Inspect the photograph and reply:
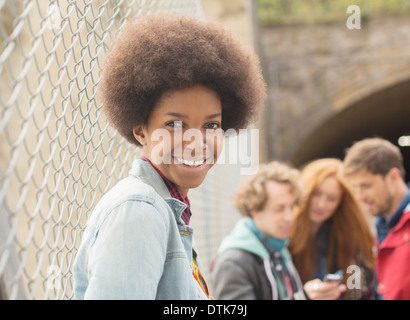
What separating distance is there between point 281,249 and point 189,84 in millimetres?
1902

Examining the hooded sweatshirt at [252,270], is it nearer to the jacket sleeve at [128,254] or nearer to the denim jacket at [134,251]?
the denim jacket at [134,251]

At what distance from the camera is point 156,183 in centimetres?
125

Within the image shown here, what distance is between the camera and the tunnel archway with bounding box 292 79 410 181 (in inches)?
406

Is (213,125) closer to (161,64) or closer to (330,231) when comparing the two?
(161,64)

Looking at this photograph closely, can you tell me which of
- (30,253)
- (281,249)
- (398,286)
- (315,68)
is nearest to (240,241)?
(281,249)

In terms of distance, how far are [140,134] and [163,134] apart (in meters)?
0.14

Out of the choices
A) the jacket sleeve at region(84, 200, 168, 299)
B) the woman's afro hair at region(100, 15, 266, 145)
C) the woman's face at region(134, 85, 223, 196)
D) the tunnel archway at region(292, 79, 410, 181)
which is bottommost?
the jacket sleeve at region(84, 200, 168, 299)

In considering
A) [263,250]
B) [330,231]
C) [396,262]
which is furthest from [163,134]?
[330,231]

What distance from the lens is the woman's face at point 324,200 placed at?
12.1ft

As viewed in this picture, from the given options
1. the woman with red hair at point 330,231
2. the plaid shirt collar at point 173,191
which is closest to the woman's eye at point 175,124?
the plaid shirt collar at point 173,191

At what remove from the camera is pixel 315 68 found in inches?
383

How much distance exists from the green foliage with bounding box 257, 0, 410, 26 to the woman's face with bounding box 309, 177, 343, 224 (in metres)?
6.68

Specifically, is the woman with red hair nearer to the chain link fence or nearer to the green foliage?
the chain link fence

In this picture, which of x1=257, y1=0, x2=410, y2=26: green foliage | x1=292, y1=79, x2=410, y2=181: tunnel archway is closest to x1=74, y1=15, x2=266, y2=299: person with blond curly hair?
x1=257, y1=0, x2=410, y2=26: green foliage
